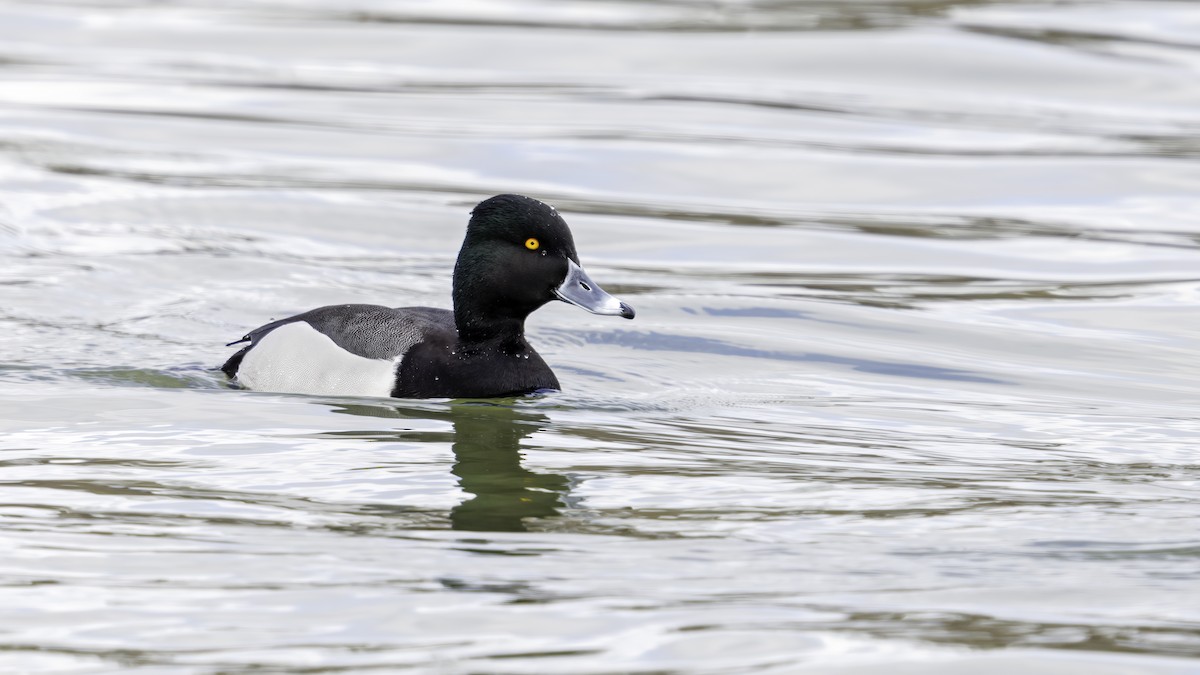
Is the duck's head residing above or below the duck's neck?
above

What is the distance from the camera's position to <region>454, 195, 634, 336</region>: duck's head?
7.78m

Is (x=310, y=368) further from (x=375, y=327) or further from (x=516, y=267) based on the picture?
(x=516, y=267)

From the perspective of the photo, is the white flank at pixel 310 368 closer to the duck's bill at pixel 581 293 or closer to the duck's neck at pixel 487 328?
the duck's neck at pixel 487 328

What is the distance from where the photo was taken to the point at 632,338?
9.75m

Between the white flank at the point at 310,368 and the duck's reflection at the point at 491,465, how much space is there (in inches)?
9.0

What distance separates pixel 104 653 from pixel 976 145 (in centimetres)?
1152

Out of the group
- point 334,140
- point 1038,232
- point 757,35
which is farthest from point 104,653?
point 757,35

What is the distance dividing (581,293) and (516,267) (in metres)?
0.30

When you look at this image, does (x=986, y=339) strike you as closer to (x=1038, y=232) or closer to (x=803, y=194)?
(x=1038, y=232)

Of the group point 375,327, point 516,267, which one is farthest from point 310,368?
point 516,267

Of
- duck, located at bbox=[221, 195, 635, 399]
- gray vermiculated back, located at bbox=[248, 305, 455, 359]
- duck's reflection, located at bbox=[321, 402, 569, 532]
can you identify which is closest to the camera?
duck's reflection, located at bbox=[321, 402, 569, 532]

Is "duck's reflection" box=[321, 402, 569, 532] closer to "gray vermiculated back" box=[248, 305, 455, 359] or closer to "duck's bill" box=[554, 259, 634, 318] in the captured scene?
"gray vermiculated back" box=[248, 305, 455, 359]

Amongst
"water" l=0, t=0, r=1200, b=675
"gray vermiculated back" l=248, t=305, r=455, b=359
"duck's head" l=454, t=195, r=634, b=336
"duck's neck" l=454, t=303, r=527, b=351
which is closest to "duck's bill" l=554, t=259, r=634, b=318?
"duck's head" l=454, t=195, r=634, b=336

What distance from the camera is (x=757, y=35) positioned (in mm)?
18344
